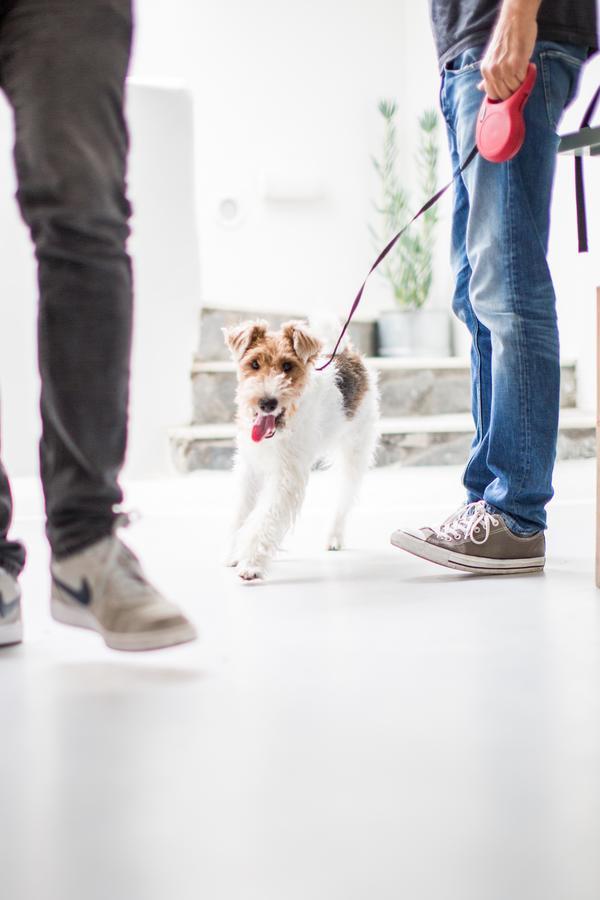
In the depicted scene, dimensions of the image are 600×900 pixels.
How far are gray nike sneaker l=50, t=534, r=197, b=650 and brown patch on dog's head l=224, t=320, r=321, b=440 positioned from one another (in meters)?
0.71

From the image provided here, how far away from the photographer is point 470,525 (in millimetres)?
1682

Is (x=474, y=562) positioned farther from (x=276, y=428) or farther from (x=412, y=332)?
(x=412, y=332)

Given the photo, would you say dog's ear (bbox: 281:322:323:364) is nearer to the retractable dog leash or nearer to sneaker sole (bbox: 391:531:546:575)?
sneaker sole (bbox: 391:531:546:575)

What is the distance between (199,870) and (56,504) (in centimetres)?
60

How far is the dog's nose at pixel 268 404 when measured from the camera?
6.03 feet

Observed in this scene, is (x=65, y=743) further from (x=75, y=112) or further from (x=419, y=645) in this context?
(x=75, y=112)

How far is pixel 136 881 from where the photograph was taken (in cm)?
64

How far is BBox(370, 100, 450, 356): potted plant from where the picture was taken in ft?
16.1

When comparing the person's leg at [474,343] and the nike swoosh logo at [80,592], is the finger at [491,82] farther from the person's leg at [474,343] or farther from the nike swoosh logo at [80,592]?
the nike swoosh logo at [80,592]

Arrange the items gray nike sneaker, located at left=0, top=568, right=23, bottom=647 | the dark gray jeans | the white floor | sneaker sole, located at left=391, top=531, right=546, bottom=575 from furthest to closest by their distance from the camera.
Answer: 1. sneaker sole, located at left=391, top=531, right=546, bottom=575
2. gray nike sneaker, located at left=0, top=568, right=23, bottom=647
3. the dark gray jeans
4. the white floor

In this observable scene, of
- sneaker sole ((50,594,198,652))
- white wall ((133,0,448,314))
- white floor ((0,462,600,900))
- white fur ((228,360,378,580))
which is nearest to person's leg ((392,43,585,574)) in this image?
white floor ((0,462,600,900))

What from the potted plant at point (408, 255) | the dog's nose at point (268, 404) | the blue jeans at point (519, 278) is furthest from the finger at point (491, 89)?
the potted plant at point (408, 255)

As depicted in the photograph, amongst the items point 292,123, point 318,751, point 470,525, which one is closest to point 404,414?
point 292,123

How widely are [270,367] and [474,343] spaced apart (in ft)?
1.34
